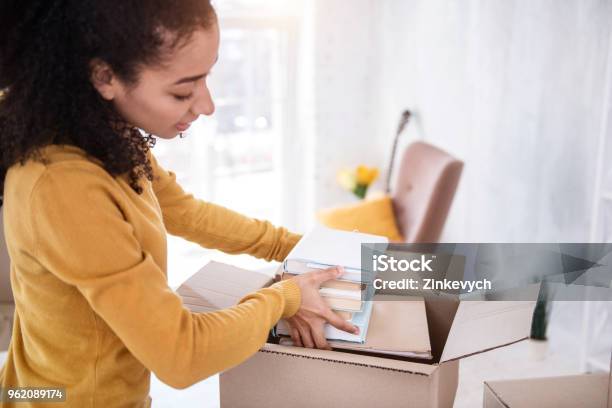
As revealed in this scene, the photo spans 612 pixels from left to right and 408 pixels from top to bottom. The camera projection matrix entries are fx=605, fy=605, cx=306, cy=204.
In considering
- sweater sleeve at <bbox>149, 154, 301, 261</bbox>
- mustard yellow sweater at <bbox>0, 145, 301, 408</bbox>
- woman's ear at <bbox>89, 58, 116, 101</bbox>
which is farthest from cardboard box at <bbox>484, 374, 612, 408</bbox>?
woman's ear at <bbox>89, 58, 116, 101</bbox>

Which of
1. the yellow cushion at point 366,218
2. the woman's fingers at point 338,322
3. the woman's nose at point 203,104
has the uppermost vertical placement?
the woman's nose at point 203,104

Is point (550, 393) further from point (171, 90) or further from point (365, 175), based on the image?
point (365, 175)

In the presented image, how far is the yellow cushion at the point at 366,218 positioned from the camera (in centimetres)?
289

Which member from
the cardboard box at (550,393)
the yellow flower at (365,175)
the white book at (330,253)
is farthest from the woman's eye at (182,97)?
the yellow flower at (365,175)

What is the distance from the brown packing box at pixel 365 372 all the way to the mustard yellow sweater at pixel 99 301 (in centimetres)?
9

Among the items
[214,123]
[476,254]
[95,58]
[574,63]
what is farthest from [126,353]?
[214,123]

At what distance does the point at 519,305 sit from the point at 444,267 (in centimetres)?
25

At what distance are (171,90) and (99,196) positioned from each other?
17cm

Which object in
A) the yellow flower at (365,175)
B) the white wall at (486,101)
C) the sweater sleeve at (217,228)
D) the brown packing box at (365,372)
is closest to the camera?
the brown packing box at (365,372)

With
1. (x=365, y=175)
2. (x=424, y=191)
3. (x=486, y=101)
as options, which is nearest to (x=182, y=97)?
(x=424, y=191)

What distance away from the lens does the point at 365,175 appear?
11.9ft

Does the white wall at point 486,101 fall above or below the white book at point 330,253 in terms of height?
above

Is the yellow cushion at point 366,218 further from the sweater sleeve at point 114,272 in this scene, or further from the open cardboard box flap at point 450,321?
the sweater sleeve at point 114,272

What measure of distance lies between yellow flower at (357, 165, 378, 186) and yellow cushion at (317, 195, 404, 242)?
2.21 ft
